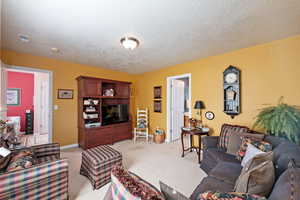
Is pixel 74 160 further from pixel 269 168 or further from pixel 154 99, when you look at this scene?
pixel 269 168

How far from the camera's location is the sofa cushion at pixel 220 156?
198cm

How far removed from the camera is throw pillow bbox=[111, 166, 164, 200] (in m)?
0.71

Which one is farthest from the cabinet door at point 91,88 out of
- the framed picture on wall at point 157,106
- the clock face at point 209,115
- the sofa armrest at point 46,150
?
the clock face at point 209,115

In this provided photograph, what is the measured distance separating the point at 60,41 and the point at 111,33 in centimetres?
111

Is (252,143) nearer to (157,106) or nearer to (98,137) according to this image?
(157,106)

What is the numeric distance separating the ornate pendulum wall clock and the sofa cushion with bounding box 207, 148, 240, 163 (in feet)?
3.62

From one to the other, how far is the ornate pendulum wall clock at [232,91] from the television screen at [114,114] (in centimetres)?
310

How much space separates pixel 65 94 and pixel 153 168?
124 inches

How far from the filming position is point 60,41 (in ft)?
8.05

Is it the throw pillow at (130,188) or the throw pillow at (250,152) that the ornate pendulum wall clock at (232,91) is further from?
the throw pillow at (130,188)

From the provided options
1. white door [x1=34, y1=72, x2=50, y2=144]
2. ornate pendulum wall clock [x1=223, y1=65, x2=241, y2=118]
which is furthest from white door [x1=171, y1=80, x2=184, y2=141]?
white door [x1=34, y1=72, x2=50, y2=144]

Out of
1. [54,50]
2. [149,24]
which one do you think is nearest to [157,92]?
[149,24]

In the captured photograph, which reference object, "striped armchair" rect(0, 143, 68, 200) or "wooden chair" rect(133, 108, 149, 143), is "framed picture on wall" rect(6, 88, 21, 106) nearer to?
"wooden chair" rect(133, 108, 149, 143)

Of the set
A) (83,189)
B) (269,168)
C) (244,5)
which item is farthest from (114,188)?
(244,5)
